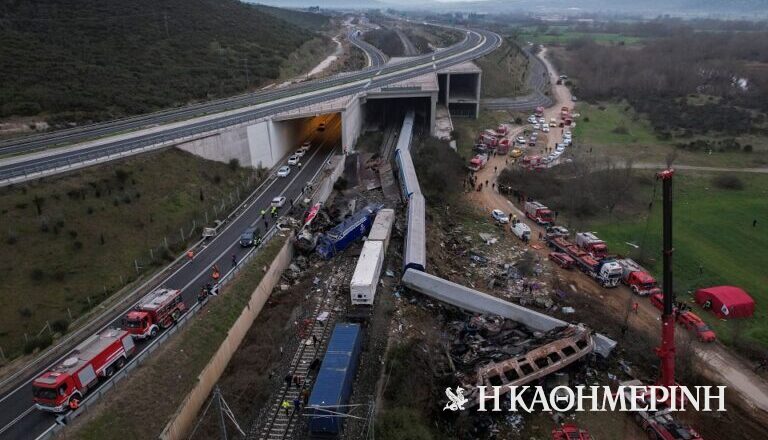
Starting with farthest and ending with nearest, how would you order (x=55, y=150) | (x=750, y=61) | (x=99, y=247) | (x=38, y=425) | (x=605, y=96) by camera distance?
(x=750, y=61), (x=605, y=96), (x=55, y=150), (x=99, y=247), (x=38, y=425)

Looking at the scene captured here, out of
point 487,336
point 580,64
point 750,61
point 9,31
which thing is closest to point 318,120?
point 9,31

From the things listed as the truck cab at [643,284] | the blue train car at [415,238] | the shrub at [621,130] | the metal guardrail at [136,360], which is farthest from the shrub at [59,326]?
the shrub at [621,130]

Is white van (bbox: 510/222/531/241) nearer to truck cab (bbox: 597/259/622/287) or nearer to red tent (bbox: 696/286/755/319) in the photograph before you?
truck cab (bbox: 597/259/622/287)

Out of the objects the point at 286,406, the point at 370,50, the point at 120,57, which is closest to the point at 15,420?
the point at 286,406

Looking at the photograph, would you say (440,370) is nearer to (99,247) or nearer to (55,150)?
(99,247)

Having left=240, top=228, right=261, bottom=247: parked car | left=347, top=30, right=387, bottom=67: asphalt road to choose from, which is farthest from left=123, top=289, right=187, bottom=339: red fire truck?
left=347, top=30, right=387, bottom=67: asphalt road

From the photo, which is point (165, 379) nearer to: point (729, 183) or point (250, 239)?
point (250, 239)

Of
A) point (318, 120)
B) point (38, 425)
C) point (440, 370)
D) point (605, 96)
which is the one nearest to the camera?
point (38, 425)
